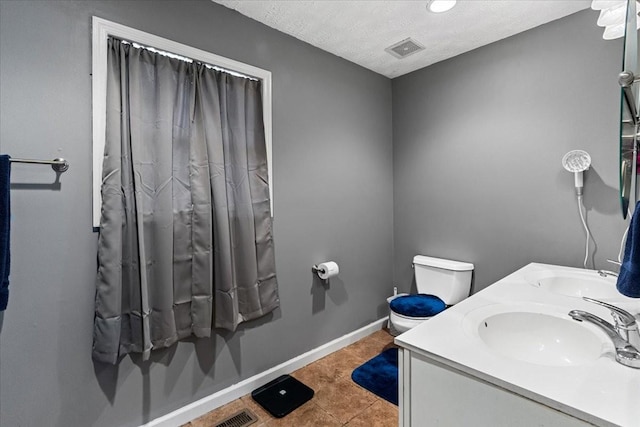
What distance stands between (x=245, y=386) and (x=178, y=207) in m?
1.17

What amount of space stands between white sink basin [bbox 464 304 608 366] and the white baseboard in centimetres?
144

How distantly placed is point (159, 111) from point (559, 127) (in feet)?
7.71

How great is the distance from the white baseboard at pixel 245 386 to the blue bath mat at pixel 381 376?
0.95ft

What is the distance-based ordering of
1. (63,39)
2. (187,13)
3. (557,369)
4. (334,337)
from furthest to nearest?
(334,337), (187,13), (63,39), (557,369)

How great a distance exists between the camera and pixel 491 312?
3.81 feet

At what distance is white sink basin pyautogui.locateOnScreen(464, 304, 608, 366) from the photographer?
3.44ft

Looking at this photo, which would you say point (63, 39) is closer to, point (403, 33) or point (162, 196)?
point (162, 196)

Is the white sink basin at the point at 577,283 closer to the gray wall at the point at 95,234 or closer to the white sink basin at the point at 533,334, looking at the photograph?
the white sink basin at the point at 533,334

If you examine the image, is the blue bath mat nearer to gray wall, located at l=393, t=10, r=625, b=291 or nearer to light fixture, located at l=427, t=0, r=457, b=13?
gray wall, located at l=393, t=10, r=625, b=291

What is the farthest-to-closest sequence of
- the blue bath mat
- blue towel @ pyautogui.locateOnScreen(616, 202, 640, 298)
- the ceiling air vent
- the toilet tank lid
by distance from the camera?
the toilet tank lid, the ceiling air vent, the blue bath mat, blue towel @ pyautogui.locateOnScreen(616, 202, 640, 298)

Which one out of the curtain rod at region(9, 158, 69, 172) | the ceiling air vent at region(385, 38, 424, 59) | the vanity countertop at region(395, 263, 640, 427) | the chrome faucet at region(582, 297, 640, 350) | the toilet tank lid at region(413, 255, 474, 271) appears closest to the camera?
the vanity countertop at region(395, 263, 640, 427)

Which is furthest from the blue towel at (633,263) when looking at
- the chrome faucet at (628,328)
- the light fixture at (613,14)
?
the light fixture at (613,14)

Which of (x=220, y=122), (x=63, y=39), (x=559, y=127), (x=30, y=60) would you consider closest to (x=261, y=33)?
(x=220, y=122)

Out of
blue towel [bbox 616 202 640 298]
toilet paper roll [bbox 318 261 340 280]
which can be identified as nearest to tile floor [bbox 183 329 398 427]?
toilet paper roll [bbox 318 261 340 280]
